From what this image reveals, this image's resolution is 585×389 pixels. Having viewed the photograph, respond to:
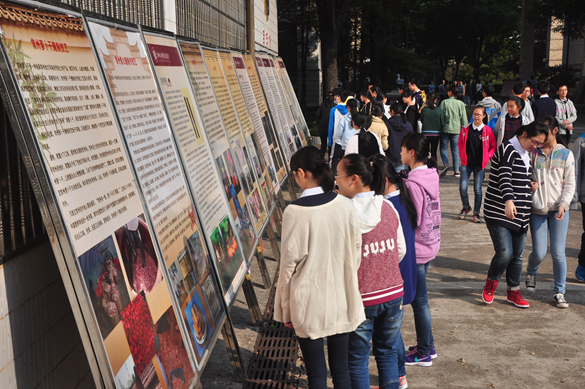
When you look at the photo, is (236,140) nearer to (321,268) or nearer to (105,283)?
(321,268)

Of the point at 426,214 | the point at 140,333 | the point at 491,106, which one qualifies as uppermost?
the point at 491,106

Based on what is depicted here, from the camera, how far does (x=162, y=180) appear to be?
124 inches

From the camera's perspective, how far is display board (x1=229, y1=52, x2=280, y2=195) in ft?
22.4

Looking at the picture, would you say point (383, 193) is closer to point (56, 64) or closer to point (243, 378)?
point (243, 378)

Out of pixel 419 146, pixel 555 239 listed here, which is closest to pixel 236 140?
pixel 419 146

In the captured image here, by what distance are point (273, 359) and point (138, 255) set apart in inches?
92.8

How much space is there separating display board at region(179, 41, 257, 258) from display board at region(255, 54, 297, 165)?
4.02 meters

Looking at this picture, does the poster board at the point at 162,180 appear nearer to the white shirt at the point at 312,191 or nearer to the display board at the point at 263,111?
the white shirt at the point at 312,191

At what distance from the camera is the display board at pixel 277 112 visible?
9.37 m

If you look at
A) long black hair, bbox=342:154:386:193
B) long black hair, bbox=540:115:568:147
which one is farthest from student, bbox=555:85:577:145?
long black hair, bbox=342:154:386:193

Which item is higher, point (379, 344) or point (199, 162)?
point (199, 162)

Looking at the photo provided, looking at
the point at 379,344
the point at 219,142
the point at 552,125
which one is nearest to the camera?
the point at 379,344

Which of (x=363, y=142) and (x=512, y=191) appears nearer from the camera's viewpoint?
(x=512, y=191)

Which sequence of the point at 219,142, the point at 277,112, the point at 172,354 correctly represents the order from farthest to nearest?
the point at 277,112 < the point at 219,142 < the point at 172,354
